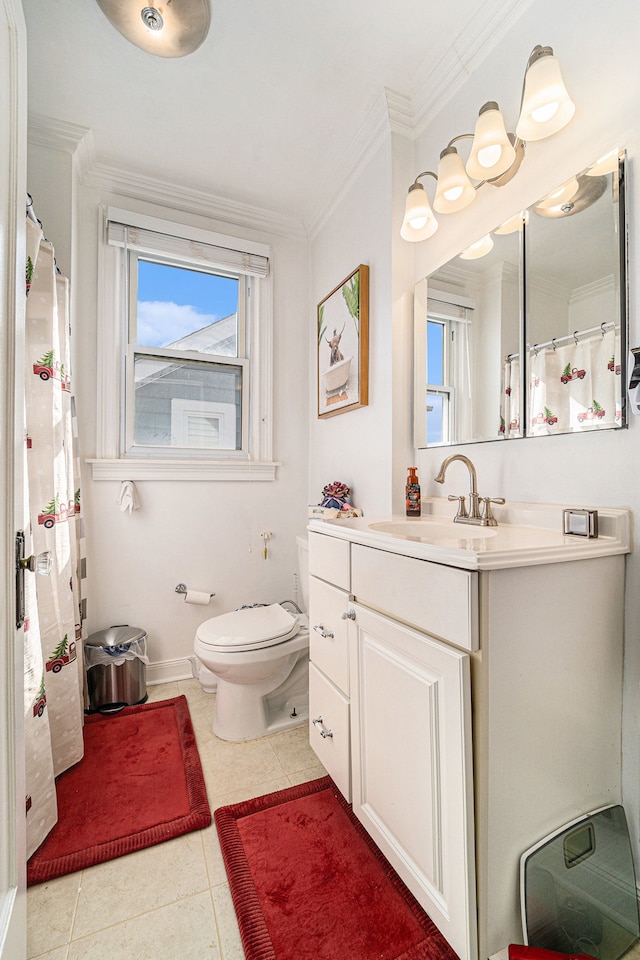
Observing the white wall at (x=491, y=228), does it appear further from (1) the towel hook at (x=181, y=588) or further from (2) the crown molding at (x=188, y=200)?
(1) the towel hook at (x=181, y=588)

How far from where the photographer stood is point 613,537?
1020 millimetres

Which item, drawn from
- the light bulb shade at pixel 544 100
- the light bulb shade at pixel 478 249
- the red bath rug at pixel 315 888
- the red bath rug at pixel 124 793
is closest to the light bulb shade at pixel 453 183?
the light bulb shade at pixel 478 249

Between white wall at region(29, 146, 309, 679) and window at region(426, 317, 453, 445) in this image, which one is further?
white wall at region(29, 146, 309, 679)

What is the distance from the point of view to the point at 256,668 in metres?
1.65

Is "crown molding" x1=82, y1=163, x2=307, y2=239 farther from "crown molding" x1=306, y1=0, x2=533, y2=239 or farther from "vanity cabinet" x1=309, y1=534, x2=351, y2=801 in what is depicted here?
"vanity cabinet" x1=309, y1=534, x2=351, y2=801

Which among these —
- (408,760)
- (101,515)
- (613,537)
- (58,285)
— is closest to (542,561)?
(613,537)

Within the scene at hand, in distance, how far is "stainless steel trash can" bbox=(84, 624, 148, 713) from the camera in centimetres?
196

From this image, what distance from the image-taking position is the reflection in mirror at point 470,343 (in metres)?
1.36

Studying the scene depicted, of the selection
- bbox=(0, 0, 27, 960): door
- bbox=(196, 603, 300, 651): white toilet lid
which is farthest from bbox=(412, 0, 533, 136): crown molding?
bbox=(196, 603, 300, 651): white toilet lid

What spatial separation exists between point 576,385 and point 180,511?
1.89 m

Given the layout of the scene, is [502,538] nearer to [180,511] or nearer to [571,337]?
[571,337]

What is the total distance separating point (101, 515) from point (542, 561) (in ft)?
6.59

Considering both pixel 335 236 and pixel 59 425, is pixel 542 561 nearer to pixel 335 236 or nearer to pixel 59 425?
pixel 59 425

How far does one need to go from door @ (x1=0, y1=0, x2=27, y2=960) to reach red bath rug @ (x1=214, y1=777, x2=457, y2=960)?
1.66ft
